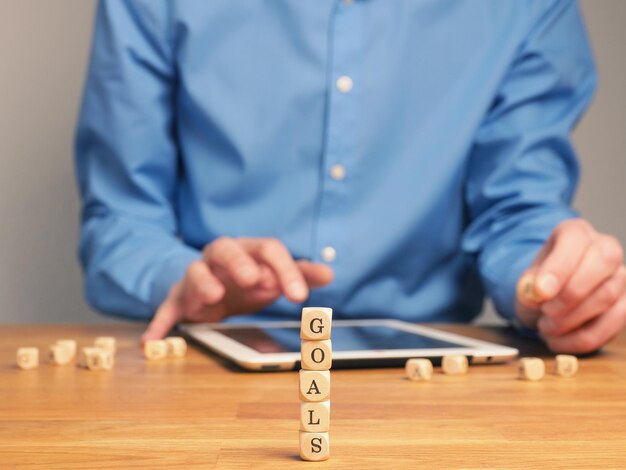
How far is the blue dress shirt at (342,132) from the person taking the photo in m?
1.46

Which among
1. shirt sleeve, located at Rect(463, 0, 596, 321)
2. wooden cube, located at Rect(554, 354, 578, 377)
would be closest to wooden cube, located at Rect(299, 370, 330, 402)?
wooden cube, located at Rect(554, 354, 578, 377)

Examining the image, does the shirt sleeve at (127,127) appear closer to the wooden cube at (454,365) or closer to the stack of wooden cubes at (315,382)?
the wooden cube at (454,365)

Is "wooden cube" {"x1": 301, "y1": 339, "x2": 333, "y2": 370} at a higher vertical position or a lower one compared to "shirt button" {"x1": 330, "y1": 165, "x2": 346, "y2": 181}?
higher

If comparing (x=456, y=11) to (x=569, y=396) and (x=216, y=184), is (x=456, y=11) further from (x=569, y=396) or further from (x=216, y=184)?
(x=569, y=396)

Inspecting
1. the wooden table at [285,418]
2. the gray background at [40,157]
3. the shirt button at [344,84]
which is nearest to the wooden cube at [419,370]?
the wooden table at [285,418]

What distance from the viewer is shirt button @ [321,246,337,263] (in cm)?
145

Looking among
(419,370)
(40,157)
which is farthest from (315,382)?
(40,157)

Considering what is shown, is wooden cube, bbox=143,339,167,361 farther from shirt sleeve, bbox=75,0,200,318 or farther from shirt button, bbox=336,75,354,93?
shirt button, bbox=336,75,354,93

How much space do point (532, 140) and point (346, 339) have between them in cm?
64

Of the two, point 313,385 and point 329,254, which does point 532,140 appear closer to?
point 329,254

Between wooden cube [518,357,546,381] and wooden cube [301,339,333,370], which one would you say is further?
wooden cube [518,357,546,381]

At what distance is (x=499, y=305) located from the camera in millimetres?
1260

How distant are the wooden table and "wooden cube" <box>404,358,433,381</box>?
13mm

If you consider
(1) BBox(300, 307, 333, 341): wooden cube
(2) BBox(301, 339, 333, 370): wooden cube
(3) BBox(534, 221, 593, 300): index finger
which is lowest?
(3) BBox(534, 221, 593, 300): index finger
